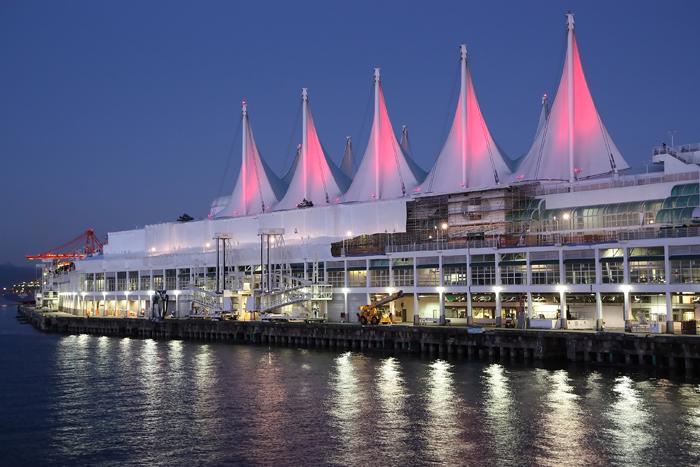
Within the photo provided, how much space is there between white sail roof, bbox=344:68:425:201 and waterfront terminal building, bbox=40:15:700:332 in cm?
15

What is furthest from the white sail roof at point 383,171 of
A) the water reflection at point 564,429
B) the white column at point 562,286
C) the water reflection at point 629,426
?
the water reflection at point 629,426

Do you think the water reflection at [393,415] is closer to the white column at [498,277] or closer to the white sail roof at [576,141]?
the white column at [498,277]

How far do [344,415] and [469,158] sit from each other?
45277 mm

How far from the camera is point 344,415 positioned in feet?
108

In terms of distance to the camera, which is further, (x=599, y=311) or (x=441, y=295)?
(x=441, y=295)

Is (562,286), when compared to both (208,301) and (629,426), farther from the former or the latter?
(208,301)

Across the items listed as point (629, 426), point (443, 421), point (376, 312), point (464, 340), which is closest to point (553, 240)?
point (464, 340)

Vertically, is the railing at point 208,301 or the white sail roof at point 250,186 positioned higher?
the white sail roof at point 250,186

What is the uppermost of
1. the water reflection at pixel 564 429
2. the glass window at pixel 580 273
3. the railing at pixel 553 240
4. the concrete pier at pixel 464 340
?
the railing at pixel 553 240

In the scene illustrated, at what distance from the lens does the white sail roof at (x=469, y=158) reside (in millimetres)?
73062

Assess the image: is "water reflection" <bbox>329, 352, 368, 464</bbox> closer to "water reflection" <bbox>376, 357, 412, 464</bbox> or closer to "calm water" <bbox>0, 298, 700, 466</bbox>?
"calm water" <bbox>0, 298, 700, 466</bbox>

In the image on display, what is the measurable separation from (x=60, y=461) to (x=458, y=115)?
5339cm

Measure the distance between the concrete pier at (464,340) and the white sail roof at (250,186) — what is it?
24228 millimetres

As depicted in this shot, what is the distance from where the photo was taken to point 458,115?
7331 cm
